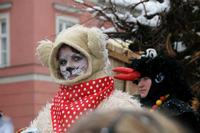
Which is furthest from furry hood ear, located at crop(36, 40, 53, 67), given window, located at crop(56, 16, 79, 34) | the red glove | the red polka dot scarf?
window, located at crop(56, 16, 79, 34)

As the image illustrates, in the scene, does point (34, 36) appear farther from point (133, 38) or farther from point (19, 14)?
point (133, 38)

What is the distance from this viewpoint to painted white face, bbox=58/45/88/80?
3482 mm

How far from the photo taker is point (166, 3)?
4.60 m

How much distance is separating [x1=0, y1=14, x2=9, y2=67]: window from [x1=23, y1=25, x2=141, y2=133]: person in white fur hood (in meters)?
16.1

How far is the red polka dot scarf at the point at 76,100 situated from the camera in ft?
10.9

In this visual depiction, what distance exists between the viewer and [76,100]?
341 centimetres

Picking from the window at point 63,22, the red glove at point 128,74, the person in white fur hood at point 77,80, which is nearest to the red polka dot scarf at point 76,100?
the person in white fur hood at point 77,80

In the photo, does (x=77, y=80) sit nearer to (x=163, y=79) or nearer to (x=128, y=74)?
(x=128, y=74)

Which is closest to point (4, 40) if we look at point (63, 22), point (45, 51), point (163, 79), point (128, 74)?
point (63, 22)

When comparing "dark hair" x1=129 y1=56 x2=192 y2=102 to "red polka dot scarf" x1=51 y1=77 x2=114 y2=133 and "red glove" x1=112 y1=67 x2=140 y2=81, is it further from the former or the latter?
"red polka dot scarf" x1=51 y1=77 x2=114 y2=133

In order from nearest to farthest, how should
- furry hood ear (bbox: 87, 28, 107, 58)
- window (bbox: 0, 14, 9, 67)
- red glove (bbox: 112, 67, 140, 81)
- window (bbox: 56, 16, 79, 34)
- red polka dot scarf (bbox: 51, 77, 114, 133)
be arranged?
red polka dot scarf (bbox: 51, 77, 114, 133)
furry hood ear (bbox: 87, 28, 107, 58)
red glove (bbox: 112, 67, 140, 81)
window (bbox: 0, 14, 9, 67)
window (bbox: 56, 16, 79, 34)

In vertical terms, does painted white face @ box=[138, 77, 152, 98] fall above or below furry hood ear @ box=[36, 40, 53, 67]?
below

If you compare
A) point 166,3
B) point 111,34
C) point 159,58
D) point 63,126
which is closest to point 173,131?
point 63,126

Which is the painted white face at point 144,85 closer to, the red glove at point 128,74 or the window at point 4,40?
the red glove at point 128,74
